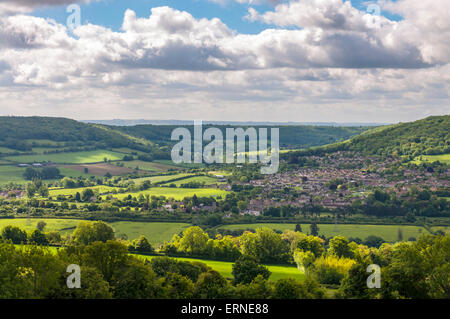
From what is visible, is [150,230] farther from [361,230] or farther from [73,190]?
[73,190]

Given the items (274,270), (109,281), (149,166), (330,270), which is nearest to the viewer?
(109,281)

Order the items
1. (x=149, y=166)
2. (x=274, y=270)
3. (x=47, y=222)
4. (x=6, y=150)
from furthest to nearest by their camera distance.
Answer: (x=149, y=166) → (x=6, y=150) → (x=47, y=222) → (x=274, y=270)

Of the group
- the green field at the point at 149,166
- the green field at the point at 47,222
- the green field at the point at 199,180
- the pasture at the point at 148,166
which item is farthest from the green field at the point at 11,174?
the green field at the point at 47,222

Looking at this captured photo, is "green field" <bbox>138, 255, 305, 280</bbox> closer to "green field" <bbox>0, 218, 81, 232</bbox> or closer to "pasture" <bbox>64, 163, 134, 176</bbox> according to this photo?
"green field" <bbox>0, 218, 81, 232</bbox>

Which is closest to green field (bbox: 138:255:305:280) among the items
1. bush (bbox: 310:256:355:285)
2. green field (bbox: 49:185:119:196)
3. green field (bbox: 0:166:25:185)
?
bush (bbox: 310:256:355:285)

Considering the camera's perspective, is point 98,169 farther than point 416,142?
No

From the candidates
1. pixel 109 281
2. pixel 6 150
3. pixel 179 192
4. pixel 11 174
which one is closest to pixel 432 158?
pixel 179 192
